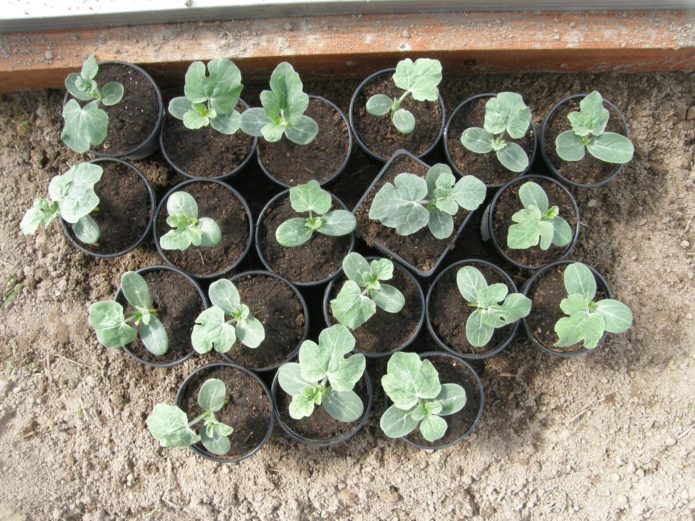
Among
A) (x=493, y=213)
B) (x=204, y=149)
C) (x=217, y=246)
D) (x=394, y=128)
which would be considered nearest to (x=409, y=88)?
(x=394, y=128)

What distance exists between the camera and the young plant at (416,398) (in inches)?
88.4

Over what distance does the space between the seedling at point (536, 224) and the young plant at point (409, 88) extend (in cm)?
54

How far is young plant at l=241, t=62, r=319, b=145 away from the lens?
7.35 ft

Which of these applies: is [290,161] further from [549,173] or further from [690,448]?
[690,448]

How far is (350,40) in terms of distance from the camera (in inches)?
103

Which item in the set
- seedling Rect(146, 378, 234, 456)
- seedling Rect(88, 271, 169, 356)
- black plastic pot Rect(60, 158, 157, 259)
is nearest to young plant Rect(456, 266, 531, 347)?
seedling Rect(146, 378, 234, 456)

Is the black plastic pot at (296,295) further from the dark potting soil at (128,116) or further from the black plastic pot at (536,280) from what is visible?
the black plastic pot at (536,280)

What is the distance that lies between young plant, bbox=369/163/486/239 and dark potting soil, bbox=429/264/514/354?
1.19ft

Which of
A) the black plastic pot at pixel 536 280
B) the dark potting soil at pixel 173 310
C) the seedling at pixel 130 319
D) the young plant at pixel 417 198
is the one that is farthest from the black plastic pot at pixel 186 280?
the black plastic pot at pixel 536 280

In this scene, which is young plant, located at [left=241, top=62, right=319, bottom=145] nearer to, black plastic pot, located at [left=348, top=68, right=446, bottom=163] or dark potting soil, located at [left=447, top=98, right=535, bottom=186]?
black plastic pot, located at [left=348, top=68, right=446, bottom=163]

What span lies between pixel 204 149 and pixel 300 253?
62 centimetres

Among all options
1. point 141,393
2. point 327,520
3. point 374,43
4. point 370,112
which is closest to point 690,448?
point 327,520

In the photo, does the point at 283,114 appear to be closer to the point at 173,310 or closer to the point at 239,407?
the point at 173,310

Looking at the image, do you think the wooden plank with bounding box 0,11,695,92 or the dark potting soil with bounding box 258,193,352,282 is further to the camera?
the wooden plank with bounding box 0,11,695,92
